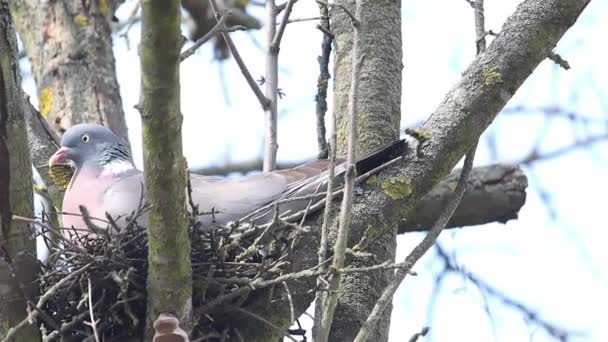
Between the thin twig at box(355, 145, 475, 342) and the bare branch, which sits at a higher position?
the bare branch

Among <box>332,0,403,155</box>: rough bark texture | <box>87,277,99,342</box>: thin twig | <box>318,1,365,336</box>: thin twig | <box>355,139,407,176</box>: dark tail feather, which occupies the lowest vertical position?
<box>87,277,99,342</box>: thin twig

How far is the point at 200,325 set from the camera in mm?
3113

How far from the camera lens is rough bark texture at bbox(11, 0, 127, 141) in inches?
191

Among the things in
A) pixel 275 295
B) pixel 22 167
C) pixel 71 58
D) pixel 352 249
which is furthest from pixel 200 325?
pixel 71 58

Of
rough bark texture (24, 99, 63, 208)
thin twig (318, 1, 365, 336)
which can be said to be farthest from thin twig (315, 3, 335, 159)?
thin twig (318, 1, 365, 336)

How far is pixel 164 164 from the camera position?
264 centimetres

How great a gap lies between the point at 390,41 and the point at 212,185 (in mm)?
839

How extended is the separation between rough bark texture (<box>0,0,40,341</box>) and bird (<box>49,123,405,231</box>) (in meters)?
0.33

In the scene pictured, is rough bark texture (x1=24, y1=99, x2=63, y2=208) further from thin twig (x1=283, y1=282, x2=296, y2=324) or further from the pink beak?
thin twig (x1=283, y1=282, x2=296, y2=324)

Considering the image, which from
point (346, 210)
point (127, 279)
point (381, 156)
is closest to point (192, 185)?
point (381, 156)

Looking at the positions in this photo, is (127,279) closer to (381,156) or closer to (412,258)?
(412,258)

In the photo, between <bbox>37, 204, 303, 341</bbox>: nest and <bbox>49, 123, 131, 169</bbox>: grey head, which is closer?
<bbox>37, 204, 303, 341</bbox>: nest

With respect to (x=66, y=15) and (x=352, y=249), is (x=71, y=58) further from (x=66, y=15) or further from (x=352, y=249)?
(x=352, y=249)

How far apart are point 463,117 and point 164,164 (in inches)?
41.8
